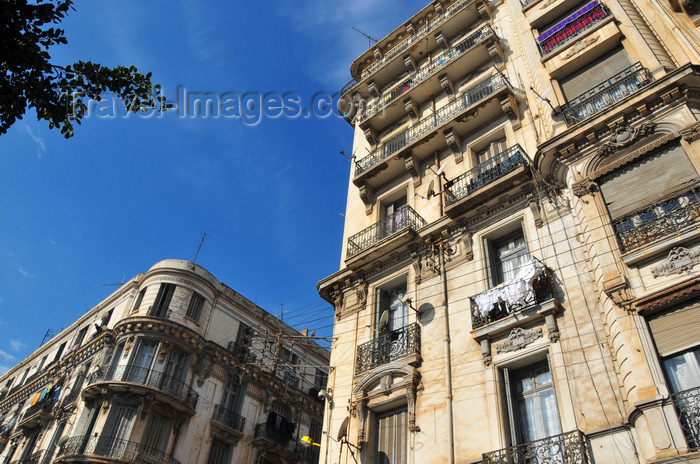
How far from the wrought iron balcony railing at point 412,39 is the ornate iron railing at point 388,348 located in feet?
46.1

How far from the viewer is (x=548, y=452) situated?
10047 millimetres

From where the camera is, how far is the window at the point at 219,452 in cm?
2657

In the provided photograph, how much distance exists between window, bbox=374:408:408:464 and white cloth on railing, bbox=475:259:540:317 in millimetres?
3694

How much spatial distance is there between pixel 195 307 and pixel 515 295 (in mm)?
21669

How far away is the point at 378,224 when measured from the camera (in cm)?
1877

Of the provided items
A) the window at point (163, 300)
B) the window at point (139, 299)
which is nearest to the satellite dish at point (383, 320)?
the window at point (163, 300)

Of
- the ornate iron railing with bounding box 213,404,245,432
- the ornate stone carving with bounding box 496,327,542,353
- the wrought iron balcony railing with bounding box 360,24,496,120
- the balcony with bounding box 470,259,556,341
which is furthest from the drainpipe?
the ornate iron railing with bounding box 213,404,245,432

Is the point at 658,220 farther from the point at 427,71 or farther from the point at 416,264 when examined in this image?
the point at 427,71

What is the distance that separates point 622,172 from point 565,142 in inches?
70.8

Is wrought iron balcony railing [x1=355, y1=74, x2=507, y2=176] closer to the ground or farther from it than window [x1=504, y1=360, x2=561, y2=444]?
farther from it

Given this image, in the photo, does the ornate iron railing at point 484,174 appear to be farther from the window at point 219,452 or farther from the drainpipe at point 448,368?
the window at point 219,452

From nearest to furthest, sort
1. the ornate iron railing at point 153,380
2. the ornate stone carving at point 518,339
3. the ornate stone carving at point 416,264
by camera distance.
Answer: the ornate stone carving at point 518,339 → the ornate stone carving at point 416,264 → the ornate iron railing at point 153,380

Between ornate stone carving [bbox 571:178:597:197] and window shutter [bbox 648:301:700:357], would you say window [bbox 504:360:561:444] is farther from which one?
ornate stone carving [bbox 571:178:597:197]

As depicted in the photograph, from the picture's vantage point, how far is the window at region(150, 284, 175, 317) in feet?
92.4
